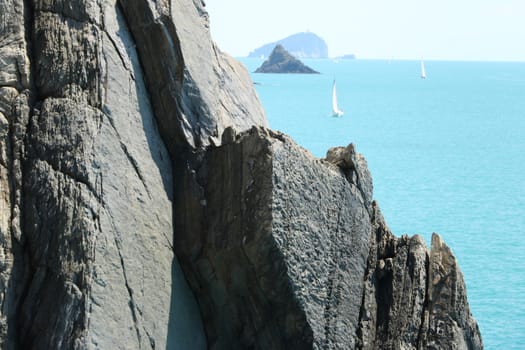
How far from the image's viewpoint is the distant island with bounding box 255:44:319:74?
89.2m

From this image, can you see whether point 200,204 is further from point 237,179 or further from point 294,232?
point 294,232

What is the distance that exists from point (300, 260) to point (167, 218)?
1.02 meters

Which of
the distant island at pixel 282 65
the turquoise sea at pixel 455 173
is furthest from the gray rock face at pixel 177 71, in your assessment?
the distant island at pixel 282 65

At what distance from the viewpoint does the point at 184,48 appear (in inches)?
253

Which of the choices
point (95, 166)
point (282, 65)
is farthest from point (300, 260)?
point (282, 65)

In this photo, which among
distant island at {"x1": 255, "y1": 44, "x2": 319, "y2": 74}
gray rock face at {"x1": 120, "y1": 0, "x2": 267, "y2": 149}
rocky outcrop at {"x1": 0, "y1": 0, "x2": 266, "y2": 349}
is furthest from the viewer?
distant island at {"x1": 255, "y1": 44, "x2": 319, "y2": 74}

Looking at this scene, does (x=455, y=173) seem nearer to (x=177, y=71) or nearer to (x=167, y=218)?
(x=177, y=71)

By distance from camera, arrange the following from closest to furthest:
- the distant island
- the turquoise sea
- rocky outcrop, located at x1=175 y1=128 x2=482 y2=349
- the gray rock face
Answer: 1. rocky outcrop, located at x1=175 y1=128 x2=482 y2=349
2. the gray rock face
3. the turquoise sea
4. the distant island

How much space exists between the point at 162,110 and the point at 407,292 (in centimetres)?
231

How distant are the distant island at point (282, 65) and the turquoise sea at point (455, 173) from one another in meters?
40.7

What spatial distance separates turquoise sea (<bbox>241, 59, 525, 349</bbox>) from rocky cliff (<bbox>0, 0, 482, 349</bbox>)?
6849 millimetres

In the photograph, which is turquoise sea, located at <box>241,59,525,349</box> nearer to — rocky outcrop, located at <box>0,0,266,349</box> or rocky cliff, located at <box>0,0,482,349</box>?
rocky cliff, located at <box>0,0,482,349</box>

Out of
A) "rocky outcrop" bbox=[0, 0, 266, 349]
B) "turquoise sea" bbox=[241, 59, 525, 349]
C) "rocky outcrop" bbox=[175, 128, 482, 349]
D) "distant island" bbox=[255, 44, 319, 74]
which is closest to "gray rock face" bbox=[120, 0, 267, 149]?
"rocky outcrop" bbox=[0, 0, 266, 349]

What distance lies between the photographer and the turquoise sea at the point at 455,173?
49.8 ft
